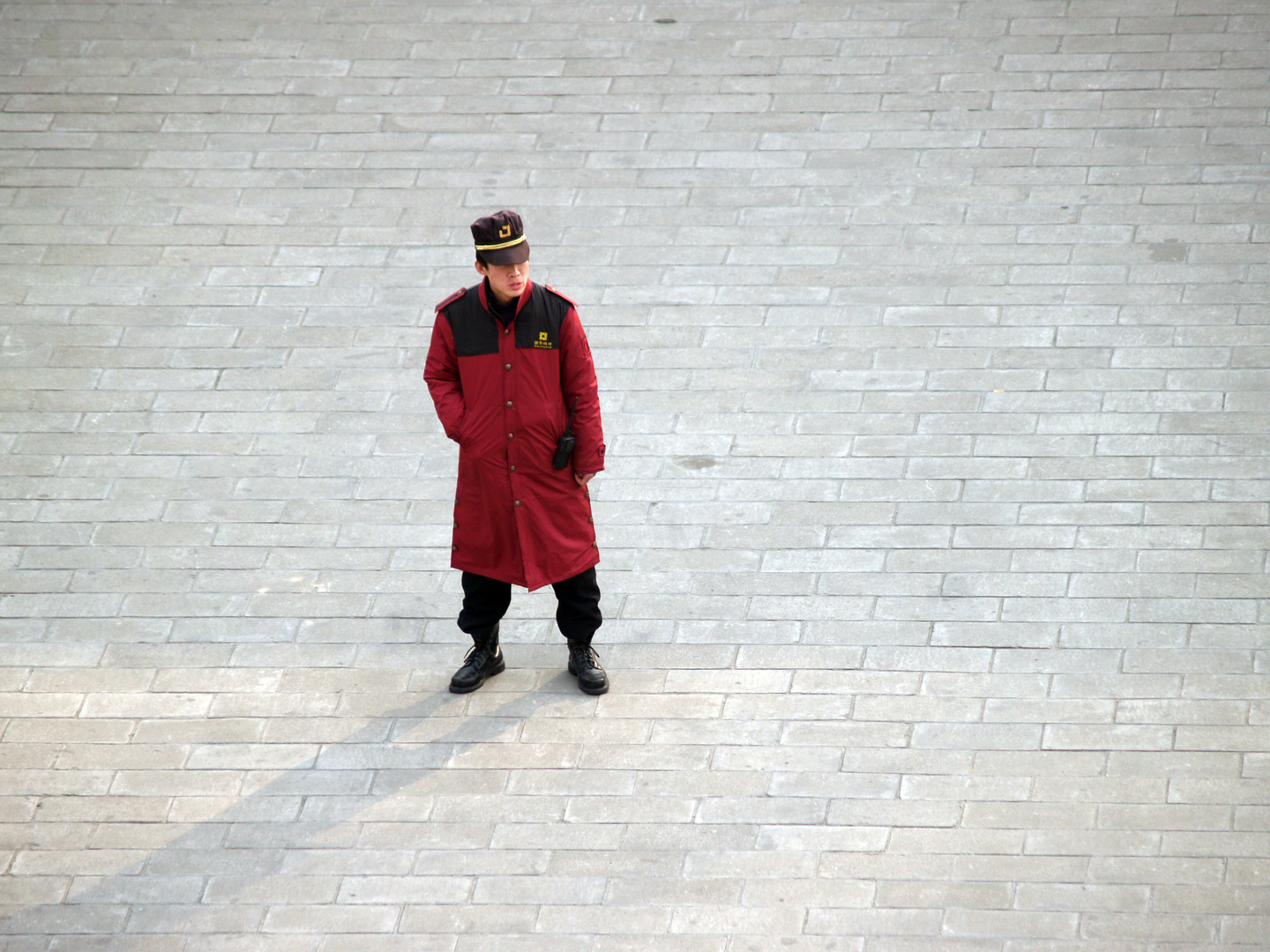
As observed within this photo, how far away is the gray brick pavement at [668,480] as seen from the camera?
4.31 m

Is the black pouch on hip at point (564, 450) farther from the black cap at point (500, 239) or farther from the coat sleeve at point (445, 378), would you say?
the black cap at point (500, 239)

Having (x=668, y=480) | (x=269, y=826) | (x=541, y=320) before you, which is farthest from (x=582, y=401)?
(x=269, y=826)

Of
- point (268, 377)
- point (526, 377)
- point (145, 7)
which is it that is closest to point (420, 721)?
point (526, 377)

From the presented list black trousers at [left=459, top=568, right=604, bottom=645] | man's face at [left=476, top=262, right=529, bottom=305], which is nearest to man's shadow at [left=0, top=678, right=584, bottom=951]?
black trousers at [left=459, top=568, right=604, bottom=645]

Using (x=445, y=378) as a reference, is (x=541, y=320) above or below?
above

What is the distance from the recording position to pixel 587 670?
16.3 feet

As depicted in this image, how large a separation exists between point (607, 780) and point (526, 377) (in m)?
1.51

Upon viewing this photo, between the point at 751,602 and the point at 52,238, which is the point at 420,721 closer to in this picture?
the point at 751,602

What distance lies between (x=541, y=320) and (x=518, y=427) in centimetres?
40

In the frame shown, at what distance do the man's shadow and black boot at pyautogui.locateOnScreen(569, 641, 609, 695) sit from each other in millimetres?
87

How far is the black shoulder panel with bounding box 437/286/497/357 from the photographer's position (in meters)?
4.57

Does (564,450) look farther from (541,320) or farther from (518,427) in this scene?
(541,320)

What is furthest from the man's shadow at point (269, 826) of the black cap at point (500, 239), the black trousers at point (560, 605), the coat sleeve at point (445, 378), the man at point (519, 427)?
the black cap at point (500, 239)

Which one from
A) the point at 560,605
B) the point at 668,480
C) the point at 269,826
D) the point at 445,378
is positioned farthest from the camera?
the point at 668,480
